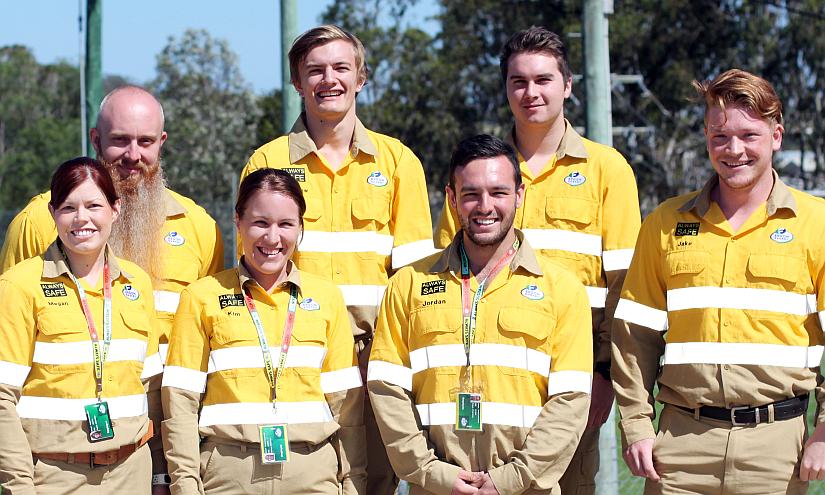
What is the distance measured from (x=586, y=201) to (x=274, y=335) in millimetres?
1832

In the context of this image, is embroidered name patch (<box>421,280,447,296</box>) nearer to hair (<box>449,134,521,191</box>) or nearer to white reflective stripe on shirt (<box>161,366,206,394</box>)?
hair (<box>449,134,521,191</box>)

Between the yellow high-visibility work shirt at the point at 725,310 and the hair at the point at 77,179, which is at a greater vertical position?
the hair at the point at 77,179

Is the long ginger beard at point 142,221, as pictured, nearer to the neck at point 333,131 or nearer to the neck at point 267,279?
the neck at point 267,279

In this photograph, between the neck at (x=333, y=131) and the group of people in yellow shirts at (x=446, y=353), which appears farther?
the neck at (x=333, y=131)

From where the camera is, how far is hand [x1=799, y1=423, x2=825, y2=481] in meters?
4.14

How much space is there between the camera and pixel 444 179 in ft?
129

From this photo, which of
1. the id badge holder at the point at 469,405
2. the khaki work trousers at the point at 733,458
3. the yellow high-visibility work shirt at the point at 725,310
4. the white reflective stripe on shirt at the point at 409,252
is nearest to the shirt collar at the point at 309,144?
the white reflective stripe on shirt at the point at 409,252

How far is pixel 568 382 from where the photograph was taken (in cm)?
420

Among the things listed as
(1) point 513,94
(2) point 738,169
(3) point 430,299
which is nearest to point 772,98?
(2) point 738,169

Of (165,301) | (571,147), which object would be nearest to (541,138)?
(571,147)

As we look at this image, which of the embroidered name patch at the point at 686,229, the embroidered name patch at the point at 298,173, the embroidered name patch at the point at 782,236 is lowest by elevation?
the embroidered name patch at the point at 782,236

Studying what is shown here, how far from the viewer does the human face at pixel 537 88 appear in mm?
4996

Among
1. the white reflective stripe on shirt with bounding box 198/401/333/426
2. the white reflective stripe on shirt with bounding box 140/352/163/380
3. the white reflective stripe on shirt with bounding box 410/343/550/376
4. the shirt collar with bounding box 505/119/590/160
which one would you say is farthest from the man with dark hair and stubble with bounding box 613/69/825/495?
the white reflective stripe on shirt with bounding box 140/352/163/380

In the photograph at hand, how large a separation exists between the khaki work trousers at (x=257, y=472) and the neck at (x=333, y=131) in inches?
66.6
